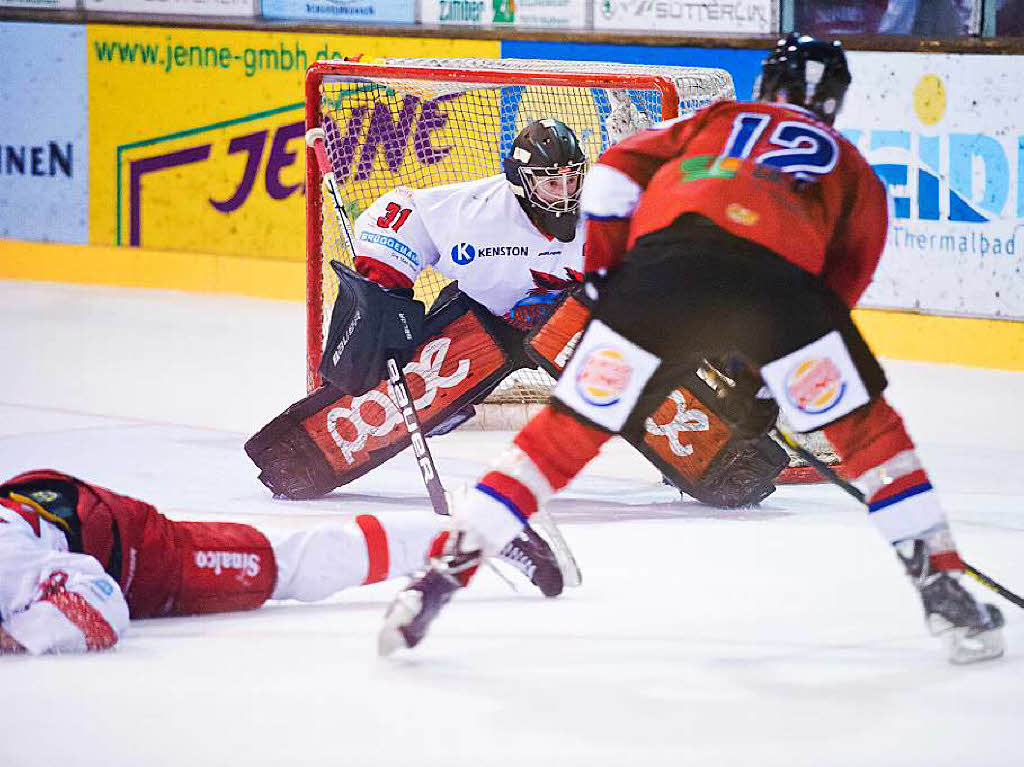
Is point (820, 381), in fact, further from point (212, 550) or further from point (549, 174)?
point (549, 174)

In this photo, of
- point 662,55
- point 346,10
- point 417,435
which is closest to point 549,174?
point 417,435

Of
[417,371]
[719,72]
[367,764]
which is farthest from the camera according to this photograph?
[719,72]

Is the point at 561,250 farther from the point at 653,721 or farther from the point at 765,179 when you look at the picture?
A: the point at 653,721

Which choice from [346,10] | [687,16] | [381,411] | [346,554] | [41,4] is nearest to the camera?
[346,554]

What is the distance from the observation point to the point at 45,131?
27.5 feet

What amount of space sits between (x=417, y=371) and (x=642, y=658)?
165cm

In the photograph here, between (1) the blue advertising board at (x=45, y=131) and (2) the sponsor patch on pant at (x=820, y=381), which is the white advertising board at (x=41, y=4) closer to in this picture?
(1) the blue advertising board at (x=45, y=131)

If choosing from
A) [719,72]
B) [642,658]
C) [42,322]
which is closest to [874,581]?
[642,658]

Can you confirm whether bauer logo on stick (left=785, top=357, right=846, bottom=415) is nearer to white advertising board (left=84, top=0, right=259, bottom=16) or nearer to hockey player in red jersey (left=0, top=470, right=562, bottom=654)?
hockey player in red jersey (left=0, top=470, right=562, bottom=654)

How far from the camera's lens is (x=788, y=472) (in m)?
4.58

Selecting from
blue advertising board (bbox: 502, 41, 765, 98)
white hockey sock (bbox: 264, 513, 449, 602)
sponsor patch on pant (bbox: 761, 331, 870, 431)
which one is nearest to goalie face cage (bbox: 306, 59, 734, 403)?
blue advertising board (bbox: 502, 41, 765, 98)

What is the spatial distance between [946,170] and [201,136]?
336 centimetres

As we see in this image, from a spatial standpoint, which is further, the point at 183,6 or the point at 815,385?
the point at 183,6

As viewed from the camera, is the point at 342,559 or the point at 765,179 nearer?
the point at 765,179
